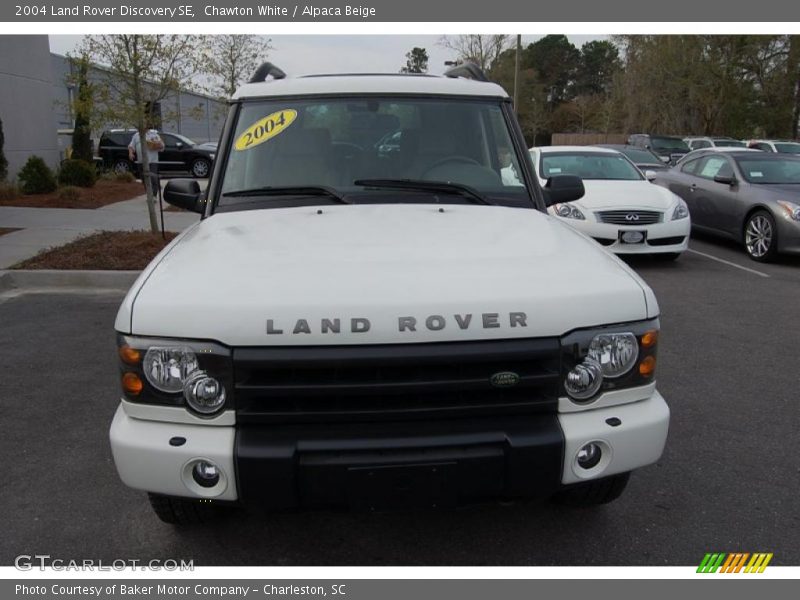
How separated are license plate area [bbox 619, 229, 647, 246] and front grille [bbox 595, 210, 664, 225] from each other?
125 millimetres

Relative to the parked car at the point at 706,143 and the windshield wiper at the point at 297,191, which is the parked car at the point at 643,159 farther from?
the windshield wiper at the point at 297,191

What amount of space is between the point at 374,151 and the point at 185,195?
1188 mm

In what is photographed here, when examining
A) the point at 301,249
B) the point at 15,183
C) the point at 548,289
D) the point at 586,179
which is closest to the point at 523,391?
the point at 548,289

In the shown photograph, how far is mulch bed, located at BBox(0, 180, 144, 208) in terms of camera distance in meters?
13.9

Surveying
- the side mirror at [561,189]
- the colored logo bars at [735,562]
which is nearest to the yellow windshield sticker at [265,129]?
the side mirror at [561,189]

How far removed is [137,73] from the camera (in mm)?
9539

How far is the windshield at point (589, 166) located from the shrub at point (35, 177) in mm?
10867

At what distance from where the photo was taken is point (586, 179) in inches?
417

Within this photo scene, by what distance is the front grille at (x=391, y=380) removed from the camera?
2.36 metres

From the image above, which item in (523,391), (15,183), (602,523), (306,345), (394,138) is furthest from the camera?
(15,183)

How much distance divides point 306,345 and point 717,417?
10.5ft

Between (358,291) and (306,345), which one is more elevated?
(358,291)
